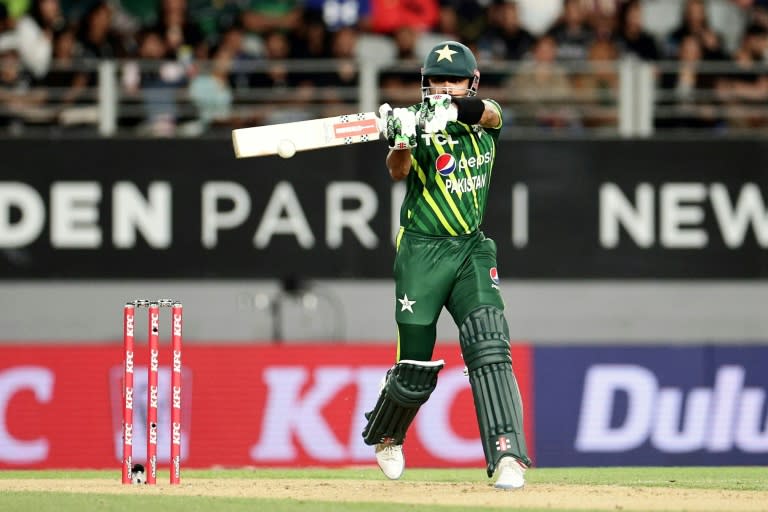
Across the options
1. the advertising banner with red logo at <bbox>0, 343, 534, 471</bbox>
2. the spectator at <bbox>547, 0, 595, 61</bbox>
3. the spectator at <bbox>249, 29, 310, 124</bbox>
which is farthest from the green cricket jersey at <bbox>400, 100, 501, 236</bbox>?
the spectator at <bbox>547, 0, 595, 61</bbox>

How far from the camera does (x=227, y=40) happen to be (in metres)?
15.3

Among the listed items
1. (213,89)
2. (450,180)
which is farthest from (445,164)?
(213,89)

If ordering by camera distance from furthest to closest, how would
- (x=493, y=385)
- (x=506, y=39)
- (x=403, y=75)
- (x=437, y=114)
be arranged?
(x=506, y=39)
(x=403, y=75)
(x=493, y=385)
(x=437, y=114)

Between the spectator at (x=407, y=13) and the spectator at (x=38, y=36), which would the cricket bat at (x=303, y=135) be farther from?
the spectator at (x=407, y=13)

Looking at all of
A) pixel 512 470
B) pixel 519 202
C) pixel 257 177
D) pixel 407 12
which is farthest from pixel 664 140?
pixel 512 470

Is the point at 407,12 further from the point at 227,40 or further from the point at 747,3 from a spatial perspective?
the point at 747,3

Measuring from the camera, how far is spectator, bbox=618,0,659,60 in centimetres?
1592

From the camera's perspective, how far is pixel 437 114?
25.6 feet

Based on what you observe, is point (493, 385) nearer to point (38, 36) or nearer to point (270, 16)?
point (38, 36)

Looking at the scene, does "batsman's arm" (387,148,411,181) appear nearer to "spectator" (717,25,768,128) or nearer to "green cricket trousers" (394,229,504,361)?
"green cricket trousers" (394,229,504,361)

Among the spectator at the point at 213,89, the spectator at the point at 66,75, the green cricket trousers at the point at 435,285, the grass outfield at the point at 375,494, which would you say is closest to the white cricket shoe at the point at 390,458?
the grass outfield at the point at 375,494

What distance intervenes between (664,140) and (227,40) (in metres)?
4.16

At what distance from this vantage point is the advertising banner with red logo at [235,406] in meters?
12.8

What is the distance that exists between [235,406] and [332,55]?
3.96 metres
